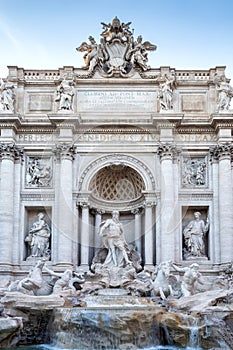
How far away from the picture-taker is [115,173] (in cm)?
2552

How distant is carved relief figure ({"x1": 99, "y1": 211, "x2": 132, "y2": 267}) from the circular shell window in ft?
7.32

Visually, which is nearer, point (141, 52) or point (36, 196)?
point (36, 196)

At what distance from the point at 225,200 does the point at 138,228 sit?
A: 155 inches

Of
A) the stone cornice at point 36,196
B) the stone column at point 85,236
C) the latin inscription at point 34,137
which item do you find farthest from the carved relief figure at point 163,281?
the latin inscription at point 34,137

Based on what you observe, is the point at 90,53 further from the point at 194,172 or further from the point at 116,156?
the point at 194,172

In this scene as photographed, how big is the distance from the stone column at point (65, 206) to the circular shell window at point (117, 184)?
4.12ft

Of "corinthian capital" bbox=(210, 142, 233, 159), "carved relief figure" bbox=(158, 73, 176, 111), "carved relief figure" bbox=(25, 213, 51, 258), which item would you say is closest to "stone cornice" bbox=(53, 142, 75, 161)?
"carved relief figure" bbox=(25, 213, 51, 258)

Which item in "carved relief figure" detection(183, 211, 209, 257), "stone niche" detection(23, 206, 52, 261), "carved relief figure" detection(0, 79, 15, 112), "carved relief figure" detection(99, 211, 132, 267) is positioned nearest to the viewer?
"carved relief figure" detection(99, 211, 132, 267)

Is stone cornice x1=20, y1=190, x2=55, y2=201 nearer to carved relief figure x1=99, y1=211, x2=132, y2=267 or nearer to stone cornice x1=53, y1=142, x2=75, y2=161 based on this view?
stone cornice x1=53, y1=142, x2=75, y2=161

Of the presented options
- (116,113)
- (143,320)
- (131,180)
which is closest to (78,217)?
(131,180)

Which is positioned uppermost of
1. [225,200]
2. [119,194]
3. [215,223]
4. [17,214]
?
[119,194]

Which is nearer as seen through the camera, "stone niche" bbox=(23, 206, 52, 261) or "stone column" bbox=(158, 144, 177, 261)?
"stone column" bbox=(158, 144, 177, 261)

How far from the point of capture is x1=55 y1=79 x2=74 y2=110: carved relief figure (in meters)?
24.8

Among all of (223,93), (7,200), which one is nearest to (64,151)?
(7,200)
